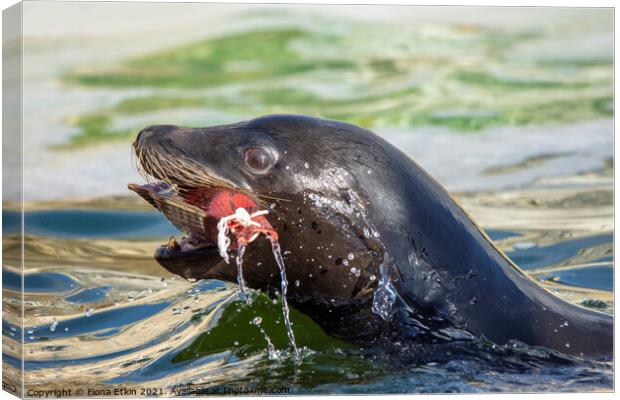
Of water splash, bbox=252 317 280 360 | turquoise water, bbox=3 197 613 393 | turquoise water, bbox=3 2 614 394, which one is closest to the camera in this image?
turquoise water, bbox=3 197 613 393

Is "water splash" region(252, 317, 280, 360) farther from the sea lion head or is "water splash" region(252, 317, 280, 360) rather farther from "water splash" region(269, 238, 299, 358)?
the sea lion head

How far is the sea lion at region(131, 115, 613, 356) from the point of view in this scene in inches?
217

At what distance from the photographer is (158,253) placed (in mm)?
5590

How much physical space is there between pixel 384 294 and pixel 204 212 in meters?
0.90

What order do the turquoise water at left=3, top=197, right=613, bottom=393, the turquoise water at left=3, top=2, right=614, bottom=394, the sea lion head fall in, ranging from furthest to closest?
the turquoise water at left=3, top=2, right=614, bottom=394
the turquoise water at left=3, top=197, right=613, bottom=393
the sea lion head

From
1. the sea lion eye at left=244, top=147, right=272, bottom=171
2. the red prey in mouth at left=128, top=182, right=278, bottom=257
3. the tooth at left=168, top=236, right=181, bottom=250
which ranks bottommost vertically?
the tooth at left=168, top=236, right=181, bottom=250

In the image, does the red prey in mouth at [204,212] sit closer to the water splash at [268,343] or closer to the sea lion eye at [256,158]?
the sea lion eye at [256,158]

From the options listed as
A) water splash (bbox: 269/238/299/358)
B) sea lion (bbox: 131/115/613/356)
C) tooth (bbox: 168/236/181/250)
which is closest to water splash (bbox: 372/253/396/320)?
sea lion (bbox: 131/115/613/356)

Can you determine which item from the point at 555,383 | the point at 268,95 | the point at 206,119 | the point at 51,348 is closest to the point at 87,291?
the point at 51,348

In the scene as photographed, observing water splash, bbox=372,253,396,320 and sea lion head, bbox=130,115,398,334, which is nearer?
sea lion head, bbox=130,115,398,334

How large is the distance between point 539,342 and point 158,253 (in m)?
1.79

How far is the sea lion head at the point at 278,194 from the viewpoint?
18.0 feet

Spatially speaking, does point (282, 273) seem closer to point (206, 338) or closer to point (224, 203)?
point (224, 203)

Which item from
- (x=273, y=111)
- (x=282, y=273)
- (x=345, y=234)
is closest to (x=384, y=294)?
(x=345, y=234)
